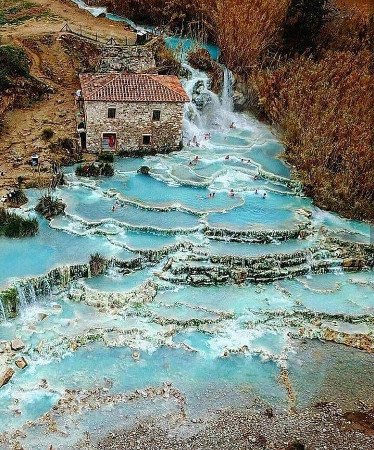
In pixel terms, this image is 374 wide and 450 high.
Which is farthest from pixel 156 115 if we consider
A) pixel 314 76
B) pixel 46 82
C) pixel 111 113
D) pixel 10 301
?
pixel 10 301

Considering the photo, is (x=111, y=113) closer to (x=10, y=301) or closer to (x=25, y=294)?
(x=25, y=294)

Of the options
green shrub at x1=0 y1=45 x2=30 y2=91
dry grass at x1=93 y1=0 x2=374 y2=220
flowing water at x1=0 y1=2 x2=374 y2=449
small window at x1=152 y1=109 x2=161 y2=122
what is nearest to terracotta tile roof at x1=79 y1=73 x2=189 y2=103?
small window at x1=152 y1=109 x2=161 y2=122

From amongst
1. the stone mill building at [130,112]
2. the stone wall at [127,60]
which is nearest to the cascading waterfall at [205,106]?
the stone wall at [127,60]

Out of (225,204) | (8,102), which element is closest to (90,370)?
(225,204)

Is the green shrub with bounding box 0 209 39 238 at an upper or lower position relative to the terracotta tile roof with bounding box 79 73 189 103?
lower

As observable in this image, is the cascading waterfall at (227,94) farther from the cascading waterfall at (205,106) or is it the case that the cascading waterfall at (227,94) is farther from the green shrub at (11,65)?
the green shrub at (11,65)

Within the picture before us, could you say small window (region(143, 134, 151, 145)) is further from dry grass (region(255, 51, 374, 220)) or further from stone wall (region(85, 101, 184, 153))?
dry grass (region(255, 51, 374, 220))

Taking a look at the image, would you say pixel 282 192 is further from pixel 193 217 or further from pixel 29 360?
pixel 29 360
